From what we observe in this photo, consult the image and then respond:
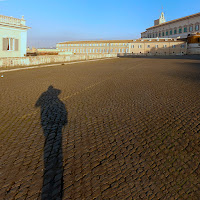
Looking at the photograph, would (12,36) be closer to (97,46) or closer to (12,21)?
(12,21)

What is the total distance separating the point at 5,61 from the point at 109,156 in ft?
58.5

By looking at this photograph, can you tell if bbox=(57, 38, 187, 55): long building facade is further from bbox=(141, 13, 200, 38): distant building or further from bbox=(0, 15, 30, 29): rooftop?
bbox=(0, 15, 30, 29): rooftop

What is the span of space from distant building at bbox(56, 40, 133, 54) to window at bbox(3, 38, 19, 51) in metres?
65.8

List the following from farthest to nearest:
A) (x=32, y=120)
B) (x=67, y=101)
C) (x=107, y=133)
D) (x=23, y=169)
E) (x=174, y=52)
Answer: (x=174, y=52) → (x=67, y=101) → (x=32, y=120) → (x=107, y=133) → (x=23, y=169)

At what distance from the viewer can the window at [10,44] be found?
22.5m

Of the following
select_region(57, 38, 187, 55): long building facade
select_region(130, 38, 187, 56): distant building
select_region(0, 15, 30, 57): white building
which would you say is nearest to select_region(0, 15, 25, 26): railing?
select_region(0, 15, 30, 57): white building

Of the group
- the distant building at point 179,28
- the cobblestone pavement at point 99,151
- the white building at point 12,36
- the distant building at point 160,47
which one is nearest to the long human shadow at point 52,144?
the cobblestone pavement at point 99,151

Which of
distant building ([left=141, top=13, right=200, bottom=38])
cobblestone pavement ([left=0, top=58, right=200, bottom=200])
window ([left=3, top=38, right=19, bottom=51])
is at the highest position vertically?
distant building ([left=141, top=13, right=200, bottom=38])

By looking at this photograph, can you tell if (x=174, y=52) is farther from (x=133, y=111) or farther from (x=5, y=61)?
(x=133, y=111)

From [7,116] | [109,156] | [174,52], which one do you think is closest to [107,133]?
[109,156]

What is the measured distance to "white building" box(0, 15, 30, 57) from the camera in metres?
22.1

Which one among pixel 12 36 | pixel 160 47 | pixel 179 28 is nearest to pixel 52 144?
pixel 12 36

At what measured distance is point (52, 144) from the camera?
3748 mm

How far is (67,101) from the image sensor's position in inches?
271
